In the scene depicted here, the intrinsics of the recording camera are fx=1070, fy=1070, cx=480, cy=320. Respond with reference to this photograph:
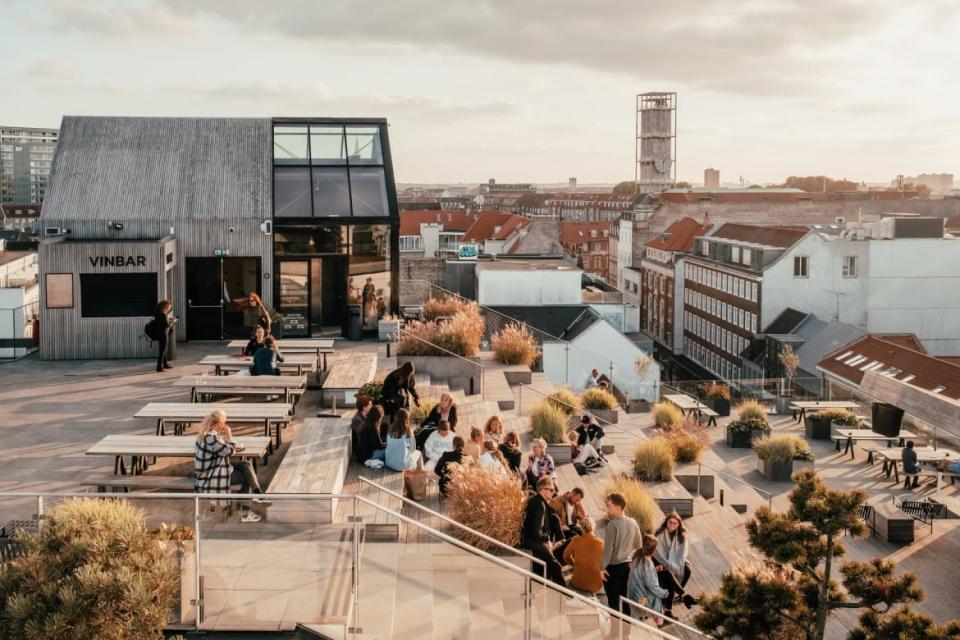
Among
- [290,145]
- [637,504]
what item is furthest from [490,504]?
[290,145]

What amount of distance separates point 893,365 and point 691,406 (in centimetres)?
1854

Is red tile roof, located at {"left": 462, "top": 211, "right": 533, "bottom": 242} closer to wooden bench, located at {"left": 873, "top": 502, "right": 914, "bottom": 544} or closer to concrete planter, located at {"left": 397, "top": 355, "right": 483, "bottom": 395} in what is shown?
wooden bench, located at {"left": 873, "top": 502, "right": 914, "bottom": 544}

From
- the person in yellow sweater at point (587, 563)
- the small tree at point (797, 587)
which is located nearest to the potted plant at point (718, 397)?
the small tree at point (797, 587)

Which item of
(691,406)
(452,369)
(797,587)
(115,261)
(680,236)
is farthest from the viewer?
(680,236)

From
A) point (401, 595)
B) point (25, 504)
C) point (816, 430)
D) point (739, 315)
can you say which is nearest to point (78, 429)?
point (25, 504)

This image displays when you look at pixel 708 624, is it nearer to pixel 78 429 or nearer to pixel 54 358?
pixel 78 429

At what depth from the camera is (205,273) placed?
2353 cm

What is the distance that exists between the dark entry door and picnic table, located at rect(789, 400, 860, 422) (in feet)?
59.3

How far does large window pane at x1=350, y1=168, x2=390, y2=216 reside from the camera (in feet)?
79.1

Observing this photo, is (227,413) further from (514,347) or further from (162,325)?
(514,347)

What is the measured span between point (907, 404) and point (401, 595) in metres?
25.8

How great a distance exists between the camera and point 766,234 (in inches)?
2940

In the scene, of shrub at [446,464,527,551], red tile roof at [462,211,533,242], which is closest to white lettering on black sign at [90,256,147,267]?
shrub at [446,464,527,551]

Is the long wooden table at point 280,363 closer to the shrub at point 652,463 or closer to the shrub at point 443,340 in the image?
the shrub at point 443,340
